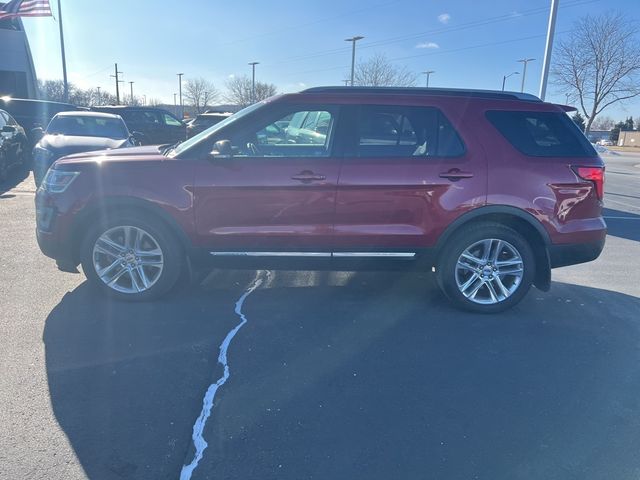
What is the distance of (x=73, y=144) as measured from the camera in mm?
9625

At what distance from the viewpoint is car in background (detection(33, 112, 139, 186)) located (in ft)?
31.1

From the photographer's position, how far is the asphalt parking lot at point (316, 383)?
8.26 feet

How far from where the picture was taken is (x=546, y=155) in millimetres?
4340

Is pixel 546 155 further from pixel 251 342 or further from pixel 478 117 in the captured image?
pixel 251 342

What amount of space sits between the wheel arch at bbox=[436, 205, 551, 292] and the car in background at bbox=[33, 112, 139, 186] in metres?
7.74

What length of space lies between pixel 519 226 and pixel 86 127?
9.92 metres

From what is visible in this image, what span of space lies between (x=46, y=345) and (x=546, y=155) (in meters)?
4.37

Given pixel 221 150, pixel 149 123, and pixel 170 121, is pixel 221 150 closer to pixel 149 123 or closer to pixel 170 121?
pixel 149 123

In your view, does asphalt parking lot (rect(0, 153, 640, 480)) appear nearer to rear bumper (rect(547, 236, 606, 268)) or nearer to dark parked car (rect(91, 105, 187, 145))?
rear bumper (rect(547, 236, 606, 268))

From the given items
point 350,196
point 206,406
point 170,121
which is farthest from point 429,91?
point 170,121

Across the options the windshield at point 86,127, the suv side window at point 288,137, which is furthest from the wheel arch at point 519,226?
the windshield at point 86,127

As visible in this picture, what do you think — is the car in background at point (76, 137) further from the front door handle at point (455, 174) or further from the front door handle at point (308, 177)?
the front door handle at point (455, 174)

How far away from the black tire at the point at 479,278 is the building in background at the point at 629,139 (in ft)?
230

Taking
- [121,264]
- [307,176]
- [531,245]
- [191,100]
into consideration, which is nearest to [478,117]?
[531,245]
